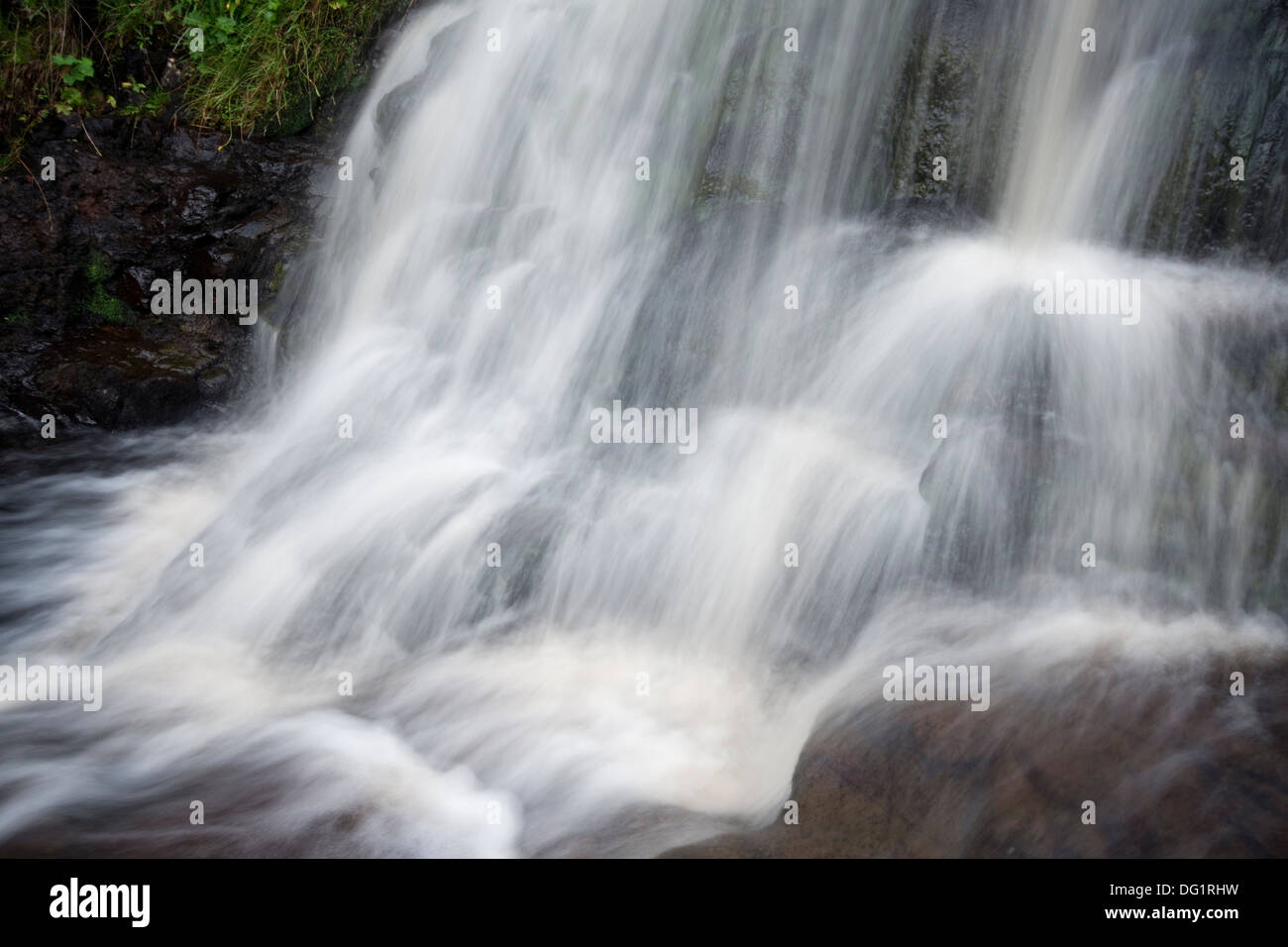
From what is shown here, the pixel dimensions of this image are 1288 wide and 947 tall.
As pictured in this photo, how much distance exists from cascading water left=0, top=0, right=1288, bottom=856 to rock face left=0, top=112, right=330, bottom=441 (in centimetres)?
38

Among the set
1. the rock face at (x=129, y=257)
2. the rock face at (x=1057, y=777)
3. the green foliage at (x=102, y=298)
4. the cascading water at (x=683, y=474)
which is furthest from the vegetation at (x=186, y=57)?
the rock face at (x=1057, y=777)

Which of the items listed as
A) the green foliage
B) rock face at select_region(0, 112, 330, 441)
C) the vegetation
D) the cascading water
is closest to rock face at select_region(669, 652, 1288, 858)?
the cascading water

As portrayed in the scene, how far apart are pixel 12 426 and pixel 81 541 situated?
1157 mm

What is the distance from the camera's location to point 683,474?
5164mm

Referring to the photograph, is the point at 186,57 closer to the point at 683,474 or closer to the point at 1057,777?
the point at 683,474

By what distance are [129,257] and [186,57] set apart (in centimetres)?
150

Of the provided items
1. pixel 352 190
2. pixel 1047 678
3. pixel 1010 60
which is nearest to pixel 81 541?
pixel 352 190

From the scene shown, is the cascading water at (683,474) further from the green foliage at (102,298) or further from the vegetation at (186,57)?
the vegetation at (186,57)

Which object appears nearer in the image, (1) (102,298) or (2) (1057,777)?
(2) (1057,777)

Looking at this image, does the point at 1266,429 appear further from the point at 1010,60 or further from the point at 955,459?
the point at 1010,60

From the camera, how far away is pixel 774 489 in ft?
16.3

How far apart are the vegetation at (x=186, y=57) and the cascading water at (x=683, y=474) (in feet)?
3.88

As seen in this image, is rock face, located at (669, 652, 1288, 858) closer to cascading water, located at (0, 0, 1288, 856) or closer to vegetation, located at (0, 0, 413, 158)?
cascading water, located at (0, 0, 1288, 856)

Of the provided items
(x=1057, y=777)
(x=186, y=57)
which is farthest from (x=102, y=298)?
(x=1057, y=777)
